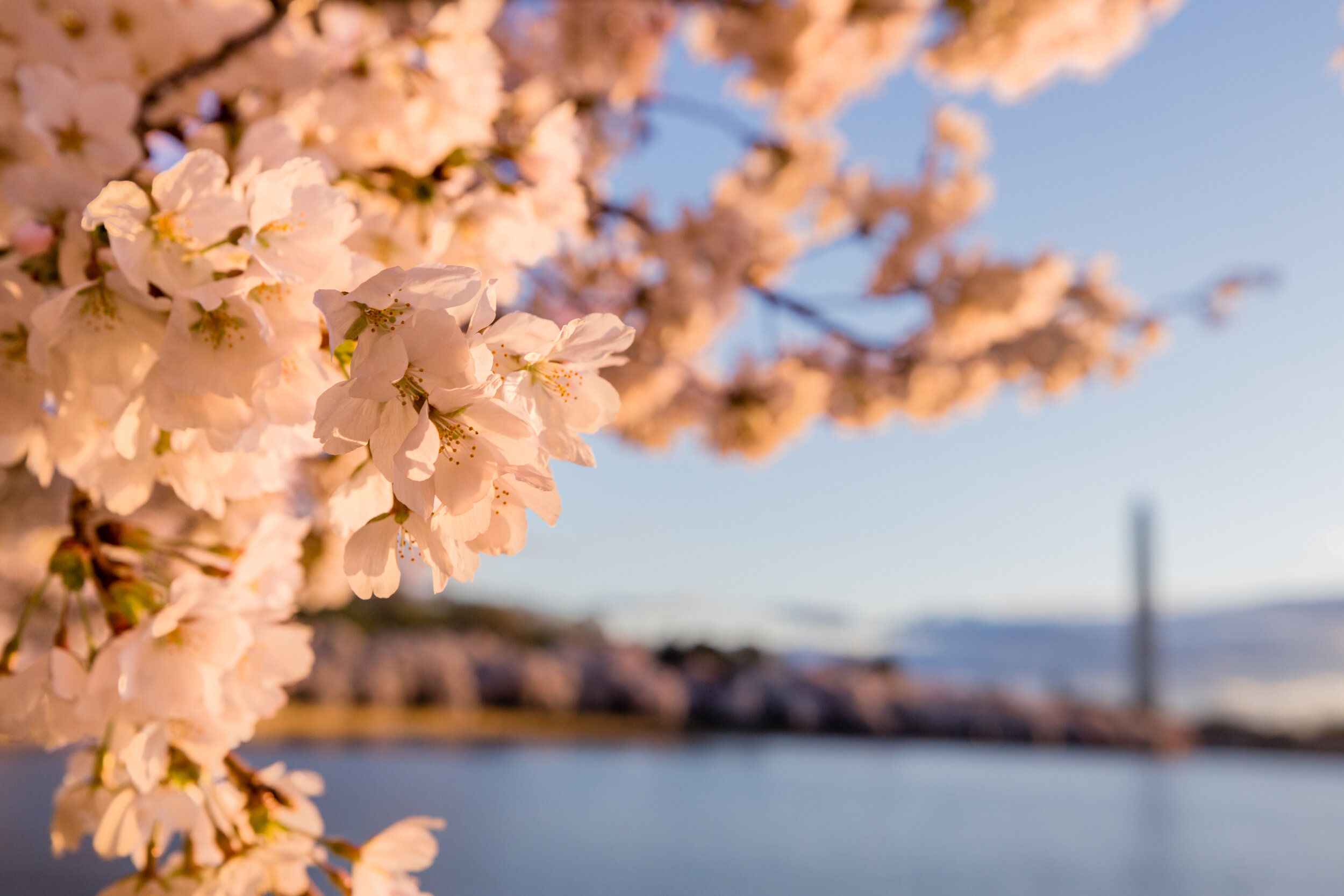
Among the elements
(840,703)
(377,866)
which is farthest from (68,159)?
(840,703)

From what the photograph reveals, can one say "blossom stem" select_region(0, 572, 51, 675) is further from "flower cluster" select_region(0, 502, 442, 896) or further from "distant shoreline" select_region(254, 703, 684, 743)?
"distant shoreline" select_region(254, 703, 684, 743)

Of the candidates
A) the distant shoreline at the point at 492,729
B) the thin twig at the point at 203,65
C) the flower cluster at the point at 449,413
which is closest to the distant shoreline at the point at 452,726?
the distant shoreline at the point at 492,729

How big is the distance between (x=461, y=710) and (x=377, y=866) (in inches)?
622

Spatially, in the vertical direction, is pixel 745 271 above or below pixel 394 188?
above

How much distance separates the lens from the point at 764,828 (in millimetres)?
8219

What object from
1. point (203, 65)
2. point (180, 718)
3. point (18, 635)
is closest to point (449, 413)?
point (180, 718)

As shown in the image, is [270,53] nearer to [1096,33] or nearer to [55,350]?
[55,350]

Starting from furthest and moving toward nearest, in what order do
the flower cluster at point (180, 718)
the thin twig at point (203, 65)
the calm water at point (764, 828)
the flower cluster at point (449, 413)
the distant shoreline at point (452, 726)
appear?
the distant shoreline at point (452, 726) → the calm water at point (764, 828) → the thin twig at point (203, 65) → the flower cluster at point (180, 718) → the flower cluster at point (449, 413)

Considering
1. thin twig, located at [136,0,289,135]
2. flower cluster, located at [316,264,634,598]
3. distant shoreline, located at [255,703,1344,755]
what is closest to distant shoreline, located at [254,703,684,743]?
distant shoreline, located at [255,703,1344,755]

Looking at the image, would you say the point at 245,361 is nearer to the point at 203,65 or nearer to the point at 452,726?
the point at 203,65

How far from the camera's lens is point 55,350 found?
701mm

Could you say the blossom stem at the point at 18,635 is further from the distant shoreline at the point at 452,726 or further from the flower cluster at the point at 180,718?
the distant shoreline at the point at 452,726

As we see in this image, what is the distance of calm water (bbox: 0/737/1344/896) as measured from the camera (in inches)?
236

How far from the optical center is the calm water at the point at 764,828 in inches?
236
